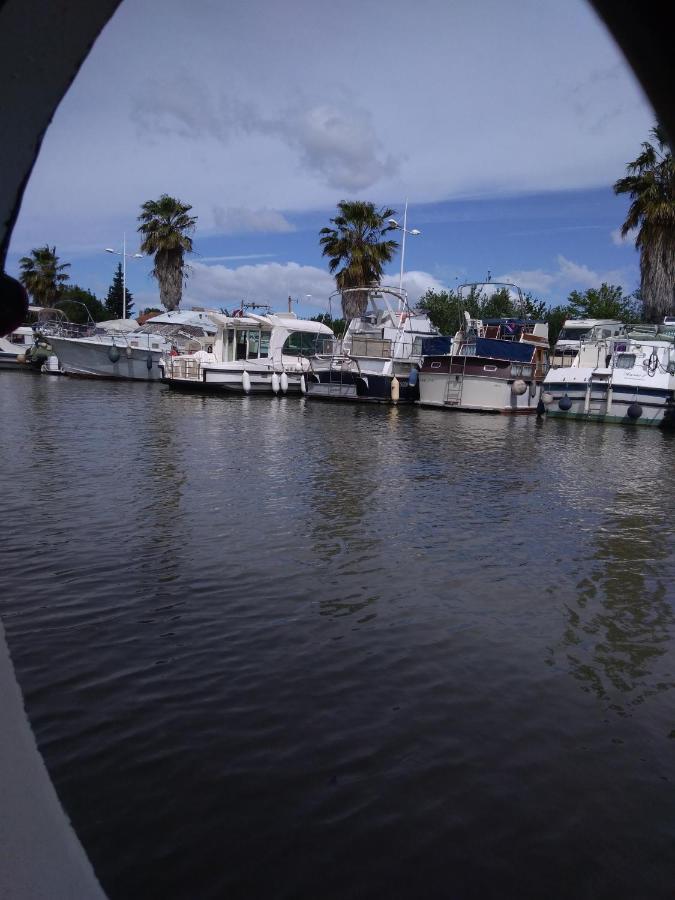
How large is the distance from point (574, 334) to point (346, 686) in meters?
34.0

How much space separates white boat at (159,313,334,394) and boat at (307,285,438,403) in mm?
1335

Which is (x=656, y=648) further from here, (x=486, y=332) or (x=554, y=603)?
(x=486, y=332)

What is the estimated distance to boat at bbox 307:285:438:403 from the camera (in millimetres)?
31328

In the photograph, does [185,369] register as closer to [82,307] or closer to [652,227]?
[652,227]

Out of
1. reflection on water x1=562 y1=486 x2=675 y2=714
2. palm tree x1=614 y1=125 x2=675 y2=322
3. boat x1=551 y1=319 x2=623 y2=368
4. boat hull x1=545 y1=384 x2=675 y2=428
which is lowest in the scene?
reflection on water x1=562 y1=486 x2=675 y2=714

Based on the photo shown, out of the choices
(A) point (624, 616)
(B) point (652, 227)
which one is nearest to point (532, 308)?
(B) point (652, 227)

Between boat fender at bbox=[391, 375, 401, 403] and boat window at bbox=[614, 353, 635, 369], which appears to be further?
boat fender at bbox=[391, 375, 401, 403]

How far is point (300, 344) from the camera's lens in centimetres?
3528

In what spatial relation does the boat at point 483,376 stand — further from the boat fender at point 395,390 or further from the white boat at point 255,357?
the white boat at point 255,357

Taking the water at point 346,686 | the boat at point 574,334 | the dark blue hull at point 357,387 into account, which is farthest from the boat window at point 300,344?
the water at point 346,686

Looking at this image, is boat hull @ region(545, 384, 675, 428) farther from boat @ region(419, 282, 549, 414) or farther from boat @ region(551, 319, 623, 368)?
boat @ region(551, 319, 623, 368)

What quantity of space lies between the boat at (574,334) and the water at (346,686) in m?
23.9


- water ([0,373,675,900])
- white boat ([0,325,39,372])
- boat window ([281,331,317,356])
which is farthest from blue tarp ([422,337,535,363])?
white boat ([0,325,39,372])

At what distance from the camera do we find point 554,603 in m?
6.11
